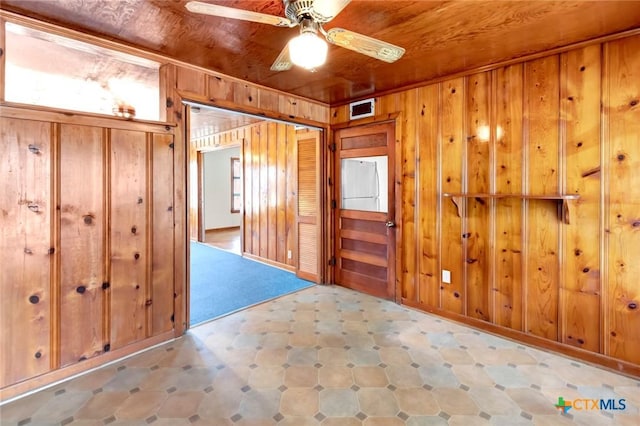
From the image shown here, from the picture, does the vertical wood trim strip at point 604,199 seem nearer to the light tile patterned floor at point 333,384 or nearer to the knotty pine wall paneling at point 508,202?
the light tile patterned floor at point 333,384

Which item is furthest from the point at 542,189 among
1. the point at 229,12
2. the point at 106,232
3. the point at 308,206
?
the point at 106,232

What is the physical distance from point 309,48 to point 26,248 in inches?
88.1

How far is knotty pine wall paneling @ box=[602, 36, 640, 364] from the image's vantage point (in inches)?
85.9

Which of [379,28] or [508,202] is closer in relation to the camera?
[379,28]

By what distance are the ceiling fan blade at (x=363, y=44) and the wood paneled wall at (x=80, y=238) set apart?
1.73 metres

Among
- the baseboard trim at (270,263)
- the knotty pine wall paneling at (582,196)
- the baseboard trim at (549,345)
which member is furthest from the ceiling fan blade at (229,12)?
the baseboard trim at (270,263)

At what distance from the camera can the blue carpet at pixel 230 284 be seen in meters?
3.45

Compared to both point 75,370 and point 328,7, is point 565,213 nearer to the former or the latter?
point 328,7

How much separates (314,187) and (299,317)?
187 cm

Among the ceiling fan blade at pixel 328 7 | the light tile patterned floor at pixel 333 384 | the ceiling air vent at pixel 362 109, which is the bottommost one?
the light tile patterned floor at pixel 333 384

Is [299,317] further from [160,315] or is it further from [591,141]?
[591,141]

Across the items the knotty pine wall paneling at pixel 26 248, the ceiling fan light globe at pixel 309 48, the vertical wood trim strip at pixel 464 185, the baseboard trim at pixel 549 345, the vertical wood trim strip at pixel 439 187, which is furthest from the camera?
the vertical wood trim strip at pixel 439 187

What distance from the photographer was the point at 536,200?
259cm

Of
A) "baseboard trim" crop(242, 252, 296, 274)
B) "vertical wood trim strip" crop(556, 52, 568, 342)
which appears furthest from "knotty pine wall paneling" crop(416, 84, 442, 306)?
"baseboard trim" crop(242, 252, 296, 274)
